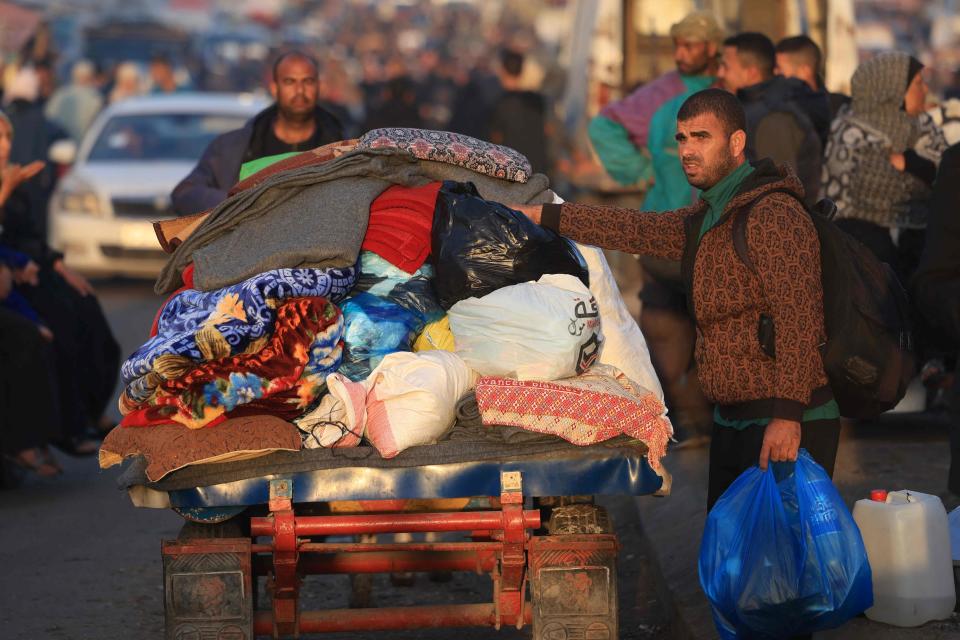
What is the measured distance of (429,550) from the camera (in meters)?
5.47

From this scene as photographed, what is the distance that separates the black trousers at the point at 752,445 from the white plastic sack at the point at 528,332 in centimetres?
52

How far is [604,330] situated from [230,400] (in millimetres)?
1315

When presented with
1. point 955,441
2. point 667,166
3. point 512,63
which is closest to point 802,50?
point 667,166

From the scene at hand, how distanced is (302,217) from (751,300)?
4.74 feet

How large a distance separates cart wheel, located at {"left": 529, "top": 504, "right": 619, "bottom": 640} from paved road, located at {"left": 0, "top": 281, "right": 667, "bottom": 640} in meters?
1.56

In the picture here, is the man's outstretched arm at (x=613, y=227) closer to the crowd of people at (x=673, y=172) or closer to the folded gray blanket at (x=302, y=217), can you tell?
the folded gray blanket at (x=302, y=217)

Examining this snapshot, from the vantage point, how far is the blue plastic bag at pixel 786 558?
5.14 meters

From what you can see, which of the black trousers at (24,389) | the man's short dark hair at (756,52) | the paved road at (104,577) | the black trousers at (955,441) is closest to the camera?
the black trousers at (955,441)

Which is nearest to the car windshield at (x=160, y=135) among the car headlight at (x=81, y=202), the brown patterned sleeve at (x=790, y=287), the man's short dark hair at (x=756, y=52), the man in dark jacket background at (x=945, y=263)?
the car headlight at (x=81, y=202)

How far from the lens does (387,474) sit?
17.0 ft

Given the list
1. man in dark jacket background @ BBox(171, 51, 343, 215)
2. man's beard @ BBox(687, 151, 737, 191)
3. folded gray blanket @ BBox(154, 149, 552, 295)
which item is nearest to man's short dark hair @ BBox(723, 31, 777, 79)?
man in dark jacket background @ BBox(171, 51, 343, 215)

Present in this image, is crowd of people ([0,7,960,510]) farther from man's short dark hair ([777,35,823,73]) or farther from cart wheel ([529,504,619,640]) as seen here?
cart wheel ([529,504,619,640])

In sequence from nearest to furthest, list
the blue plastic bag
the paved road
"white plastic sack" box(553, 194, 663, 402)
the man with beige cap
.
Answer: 1. the blue plastic bag
2. "white plastic sack" box(553, 194, 663, 402)
3. the paved road
4. the man with beige cap

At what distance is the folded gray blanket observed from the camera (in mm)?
5441
